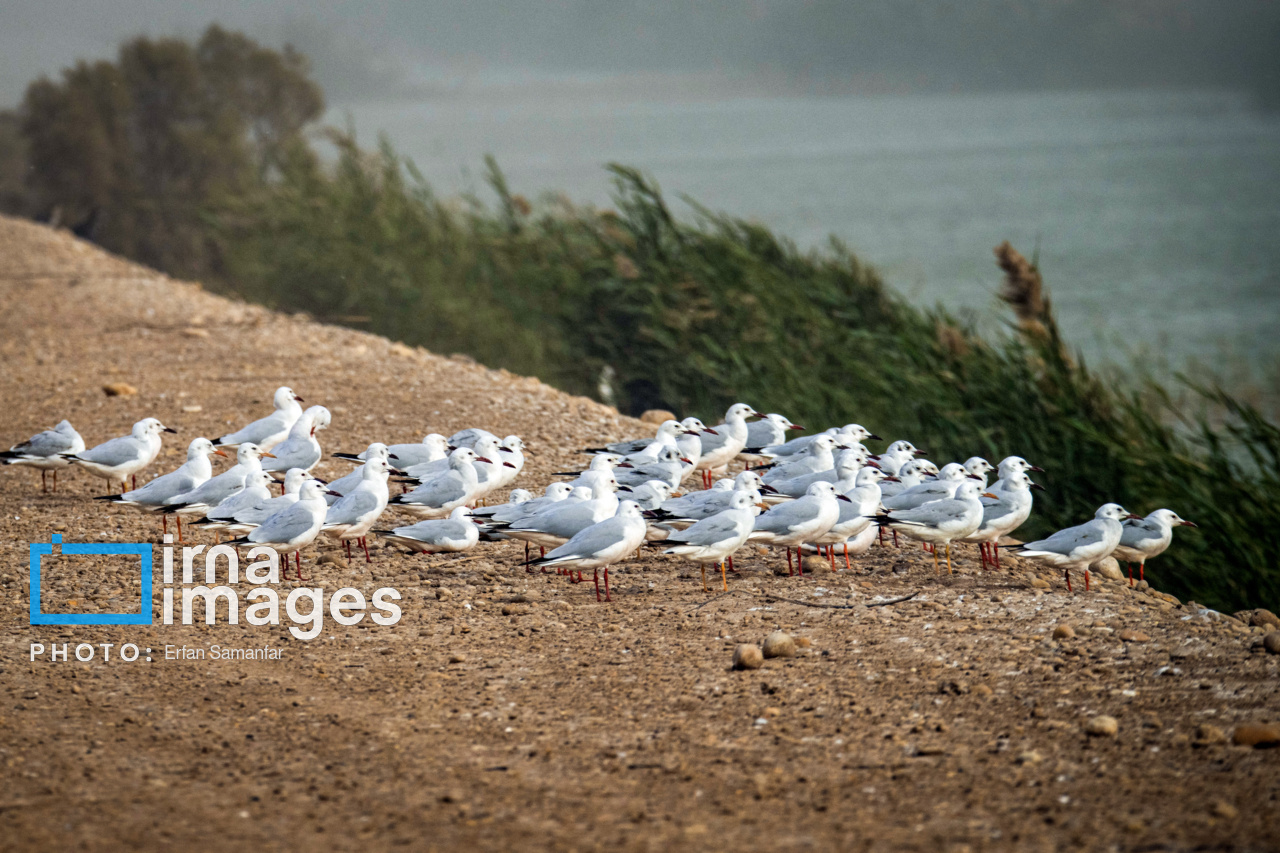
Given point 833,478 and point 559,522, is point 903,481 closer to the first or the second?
point 833,478

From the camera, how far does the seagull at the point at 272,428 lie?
8.27 m

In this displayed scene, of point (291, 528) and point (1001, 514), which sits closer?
point (291, 528)

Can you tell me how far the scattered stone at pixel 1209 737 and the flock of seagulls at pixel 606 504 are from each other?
1.77 meters

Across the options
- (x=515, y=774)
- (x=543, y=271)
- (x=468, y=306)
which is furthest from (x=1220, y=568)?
(x=468, y=306)

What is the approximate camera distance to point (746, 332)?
11688 mm

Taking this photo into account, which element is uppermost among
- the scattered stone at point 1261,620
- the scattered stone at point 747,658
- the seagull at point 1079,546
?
the seagull at point 1079,546

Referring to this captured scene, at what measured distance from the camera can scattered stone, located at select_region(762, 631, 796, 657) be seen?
5.16m

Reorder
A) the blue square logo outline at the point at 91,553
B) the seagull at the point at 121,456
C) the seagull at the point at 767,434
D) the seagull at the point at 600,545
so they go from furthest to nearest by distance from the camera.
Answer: the seagull at the point at 767,434
the seagull at the point at 121,456
the seagull at the point at 600,545
the blue square logo outline at the point at 91,553

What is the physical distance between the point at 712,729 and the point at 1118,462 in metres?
5.00

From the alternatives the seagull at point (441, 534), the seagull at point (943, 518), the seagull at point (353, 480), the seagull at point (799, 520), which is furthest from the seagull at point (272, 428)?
the seagull at point (943, 518)

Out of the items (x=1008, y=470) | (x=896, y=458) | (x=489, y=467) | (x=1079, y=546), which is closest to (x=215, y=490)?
(x=489, y=467)

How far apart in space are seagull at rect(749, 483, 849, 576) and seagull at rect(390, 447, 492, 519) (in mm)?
1767

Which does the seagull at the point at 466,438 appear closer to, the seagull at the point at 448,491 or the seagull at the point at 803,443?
the seagull at the point at 448,491

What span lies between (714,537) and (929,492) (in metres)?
1.36
